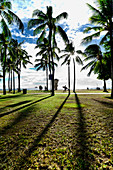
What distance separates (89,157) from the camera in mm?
1814

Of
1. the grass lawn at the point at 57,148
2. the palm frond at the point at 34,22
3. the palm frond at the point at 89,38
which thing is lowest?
the grass lawn at the point at 57,148

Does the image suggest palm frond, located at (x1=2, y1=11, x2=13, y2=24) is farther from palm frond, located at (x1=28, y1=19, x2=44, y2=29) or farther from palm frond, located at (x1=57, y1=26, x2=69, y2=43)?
palm frond, located at (x1=57, y1=26, x2=69, y2=43)

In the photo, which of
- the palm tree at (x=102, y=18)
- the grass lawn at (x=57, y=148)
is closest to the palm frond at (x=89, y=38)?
the palm tree at (x=102, y=18)

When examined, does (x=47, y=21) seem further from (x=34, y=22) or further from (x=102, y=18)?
(x=102, y=18)

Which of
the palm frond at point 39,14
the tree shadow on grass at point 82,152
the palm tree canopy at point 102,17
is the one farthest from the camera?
the palm frond at point 39,14

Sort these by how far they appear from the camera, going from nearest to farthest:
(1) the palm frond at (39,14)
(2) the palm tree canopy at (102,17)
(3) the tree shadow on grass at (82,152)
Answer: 1. (3) the tree shadow on grass at (82,152)
2. (2) the palm tree canopy at (102,17)
3. (1) the palm frond at (39,14)

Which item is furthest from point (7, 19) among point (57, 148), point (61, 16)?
point (57, 148)

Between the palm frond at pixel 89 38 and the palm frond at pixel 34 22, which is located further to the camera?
the palm frond at pixel 34 22

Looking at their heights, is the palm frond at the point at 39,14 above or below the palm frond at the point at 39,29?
above

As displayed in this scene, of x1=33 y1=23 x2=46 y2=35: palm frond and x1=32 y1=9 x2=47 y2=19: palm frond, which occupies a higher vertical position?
x1=32 y1=9 x2=47 y2=19: palm frond

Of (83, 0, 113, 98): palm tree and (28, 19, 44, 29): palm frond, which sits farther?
(28, 19, 44, 29): palm frond

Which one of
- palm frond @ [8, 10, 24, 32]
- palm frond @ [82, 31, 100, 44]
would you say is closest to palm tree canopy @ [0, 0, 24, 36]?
palm frond @ [8, 10, 24, 32]

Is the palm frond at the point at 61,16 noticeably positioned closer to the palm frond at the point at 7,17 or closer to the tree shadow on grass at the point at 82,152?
the palm frond at the point at 7,17

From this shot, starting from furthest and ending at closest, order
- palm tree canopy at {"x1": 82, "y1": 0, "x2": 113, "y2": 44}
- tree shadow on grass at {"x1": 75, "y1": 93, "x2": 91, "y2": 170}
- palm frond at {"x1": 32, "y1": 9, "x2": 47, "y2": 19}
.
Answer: palm frond at {"x1": 32, "y1": 9, "x2": 47, "y2": 19}
palm tree canopy at {"x1": 82, "y1": 0, "x2": 113, "y2": 44}
tree shadow on grass at {"x1": 75, "y1": 93, "x2": 91, "y2": 170}
